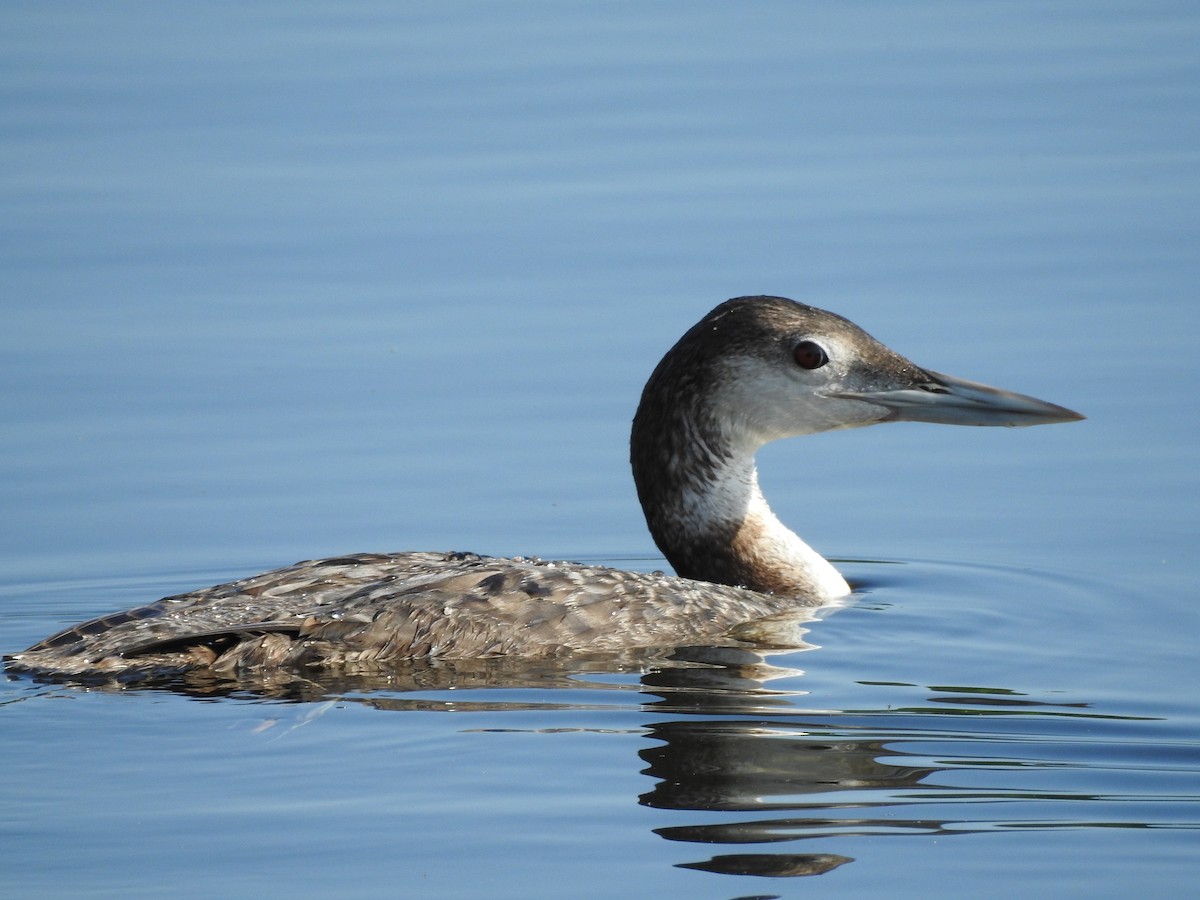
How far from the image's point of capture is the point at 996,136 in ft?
37.9

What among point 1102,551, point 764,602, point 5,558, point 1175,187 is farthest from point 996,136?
point 5,558

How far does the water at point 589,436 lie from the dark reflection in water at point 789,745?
0.7 inches

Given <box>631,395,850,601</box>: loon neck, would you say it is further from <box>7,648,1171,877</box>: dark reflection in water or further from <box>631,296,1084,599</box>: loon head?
<box>7,648,1171,877</box>: dark reflection in water

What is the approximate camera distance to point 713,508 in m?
7.40

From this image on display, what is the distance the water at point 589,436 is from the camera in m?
4.99

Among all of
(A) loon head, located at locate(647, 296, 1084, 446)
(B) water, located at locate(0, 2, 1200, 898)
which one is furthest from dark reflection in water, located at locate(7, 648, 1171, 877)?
(A) loon head, located at locate(647, 296, 1084, 446)

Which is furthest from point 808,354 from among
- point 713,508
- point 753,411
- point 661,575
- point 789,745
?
point 789,745

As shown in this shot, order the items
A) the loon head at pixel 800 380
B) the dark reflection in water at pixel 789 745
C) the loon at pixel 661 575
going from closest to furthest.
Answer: the dark reflection in water at pixel 789 745 < the loon at pixel 661 575 < the loon head at pixel 800 380

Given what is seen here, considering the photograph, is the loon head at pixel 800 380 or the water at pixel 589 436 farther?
the loon head at pixel 800 380

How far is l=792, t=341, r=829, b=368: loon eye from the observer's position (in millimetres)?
7297

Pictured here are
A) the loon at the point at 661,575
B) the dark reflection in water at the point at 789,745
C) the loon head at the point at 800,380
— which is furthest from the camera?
the loon head at the point at 800,380

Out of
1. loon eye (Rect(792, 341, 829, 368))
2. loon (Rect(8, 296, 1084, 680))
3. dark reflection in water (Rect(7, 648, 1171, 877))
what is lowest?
dark reflection in water (Rect(7, 648, 1171, 877))

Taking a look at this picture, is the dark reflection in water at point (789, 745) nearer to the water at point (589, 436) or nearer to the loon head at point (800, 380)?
the water at point (589, 436)

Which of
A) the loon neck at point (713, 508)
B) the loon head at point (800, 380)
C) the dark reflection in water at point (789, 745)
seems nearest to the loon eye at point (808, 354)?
the loon head at point (800, 380)
